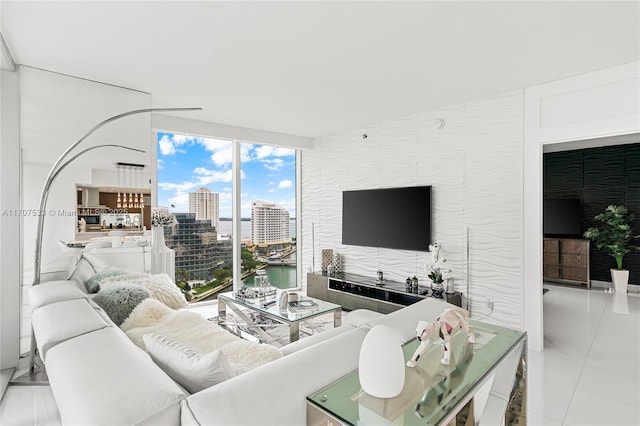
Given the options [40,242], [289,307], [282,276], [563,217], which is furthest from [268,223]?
[563,217]

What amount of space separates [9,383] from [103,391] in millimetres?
2381

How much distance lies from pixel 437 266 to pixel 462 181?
1.06 meters

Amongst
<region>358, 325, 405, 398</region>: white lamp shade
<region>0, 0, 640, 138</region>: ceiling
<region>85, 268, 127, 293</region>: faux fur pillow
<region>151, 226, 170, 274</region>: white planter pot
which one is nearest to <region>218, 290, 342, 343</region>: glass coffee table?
<region>151, 226, 170, 274</region>: white planter pot

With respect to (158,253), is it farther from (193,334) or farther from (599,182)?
(599,182)

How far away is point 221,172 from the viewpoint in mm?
5074

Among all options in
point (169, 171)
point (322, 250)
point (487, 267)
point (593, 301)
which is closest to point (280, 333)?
point (322, 250)

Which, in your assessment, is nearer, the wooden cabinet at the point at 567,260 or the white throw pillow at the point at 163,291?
the white throw pillow at the point at 163,291

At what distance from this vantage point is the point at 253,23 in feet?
7.04

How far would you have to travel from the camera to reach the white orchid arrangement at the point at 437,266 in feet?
12.7

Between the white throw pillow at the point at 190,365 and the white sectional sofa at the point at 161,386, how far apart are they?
0.21 ft

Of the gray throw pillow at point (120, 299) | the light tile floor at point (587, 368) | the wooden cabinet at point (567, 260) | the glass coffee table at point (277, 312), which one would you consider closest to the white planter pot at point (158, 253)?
the glass coffee table at point (277, 312)

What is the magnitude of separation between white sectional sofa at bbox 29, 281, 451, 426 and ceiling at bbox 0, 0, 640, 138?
1.91 meters

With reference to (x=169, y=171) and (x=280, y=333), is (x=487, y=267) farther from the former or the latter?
(x=169, y=171)

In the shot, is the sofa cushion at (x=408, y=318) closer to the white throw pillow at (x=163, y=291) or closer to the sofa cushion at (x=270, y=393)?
the sofa cushion at (x=270, y=393)
